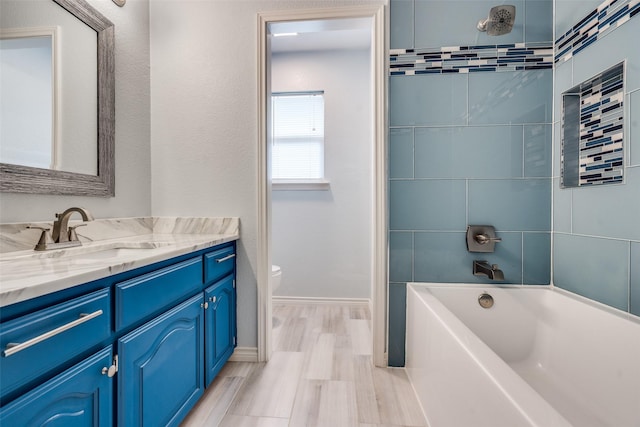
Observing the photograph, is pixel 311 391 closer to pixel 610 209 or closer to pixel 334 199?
pixel 610 209

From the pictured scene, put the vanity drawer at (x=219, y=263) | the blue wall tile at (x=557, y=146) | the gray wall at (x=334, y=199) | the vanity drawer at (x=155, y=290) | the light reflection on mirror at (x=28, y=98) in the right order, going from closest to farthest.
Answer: the vanity drawer at (x=155, y=290) → the light reflection on mirror at (x=28, y=98) → the vanity drawer at (x=219, y=263) → the blue wall tile at (x=557, y=146) → the gray wall at (x=334, y=199)

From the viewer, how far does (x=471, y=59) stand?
1.76 meters

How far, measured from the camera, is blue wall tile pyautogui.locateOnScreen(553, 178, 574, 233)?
5.23ft

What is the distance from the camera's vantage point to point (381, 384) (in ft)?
5.49

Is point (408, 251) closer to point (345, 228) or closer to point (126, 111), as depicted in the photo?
point (345, 228)

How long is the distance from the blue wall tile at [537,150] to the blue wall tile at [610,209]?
24 cm

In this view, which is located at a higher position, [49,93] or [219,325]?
[49,93]

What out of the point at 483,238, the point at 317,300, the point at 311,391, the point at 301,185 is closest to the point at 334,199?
the point at 301,185

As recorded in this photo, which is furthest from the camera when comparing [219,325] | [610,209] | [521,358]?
[219,325]

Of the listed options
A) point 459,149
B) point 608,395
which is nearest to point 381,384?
point 608,395

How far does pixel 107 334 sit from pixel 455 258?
5.51 feet

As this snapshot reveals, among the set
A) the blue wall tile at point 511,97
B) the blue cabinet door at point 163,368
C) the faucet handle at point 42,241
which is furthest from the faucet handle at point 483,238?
the faucet handle at point 42,241

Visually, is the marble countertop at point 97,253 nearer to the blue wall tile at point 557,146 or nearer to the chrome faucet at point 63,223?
the chrome faucet at point 63,223

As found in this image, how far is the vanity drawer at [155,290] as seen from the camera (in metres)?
0.94
